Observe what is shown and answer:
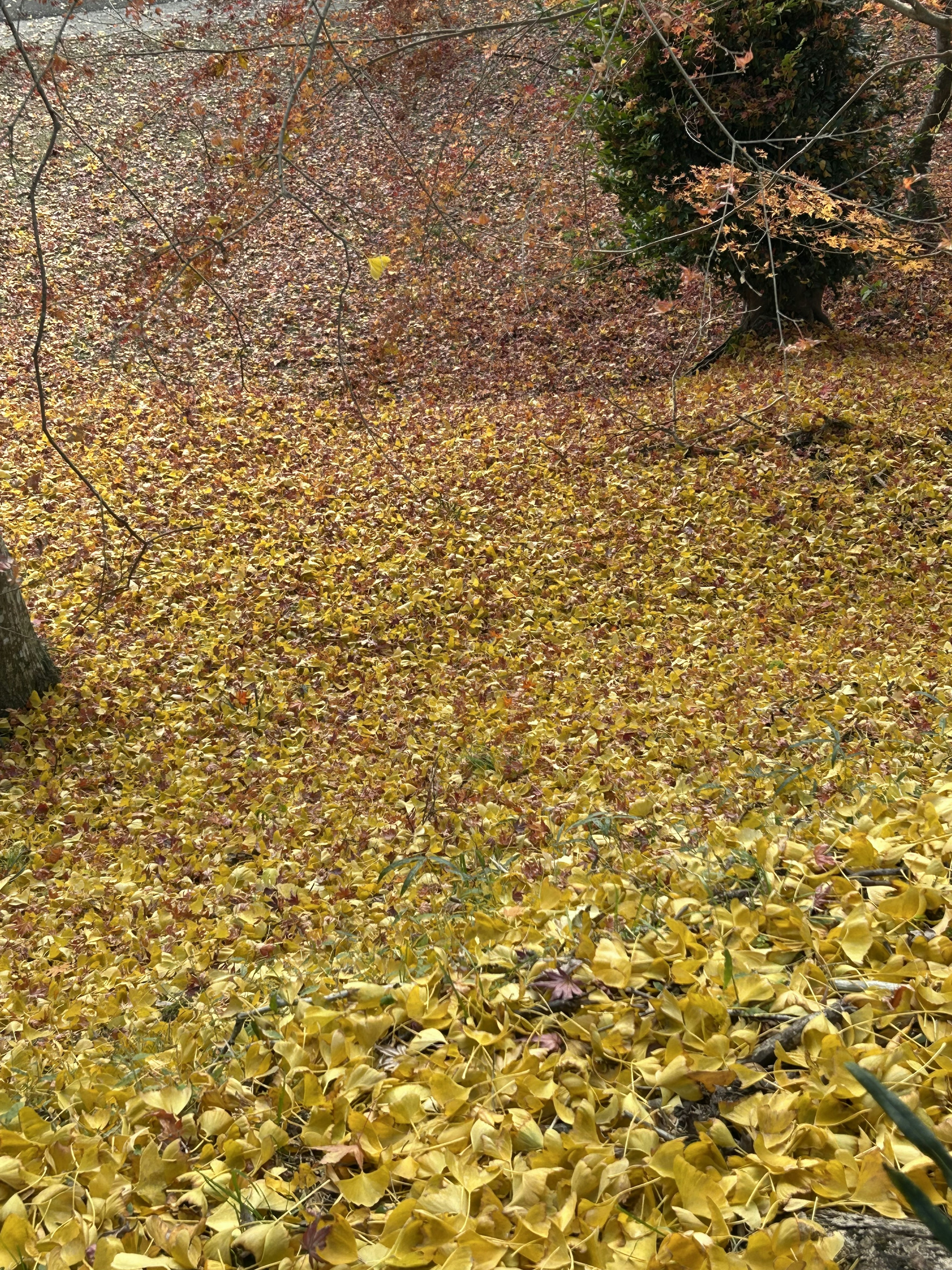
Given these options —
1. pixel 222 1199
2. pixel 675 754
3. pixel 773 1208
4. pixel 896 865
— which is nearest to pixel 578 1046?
pixel 773 1208

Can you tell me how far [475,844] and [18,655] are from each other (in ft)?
11.4

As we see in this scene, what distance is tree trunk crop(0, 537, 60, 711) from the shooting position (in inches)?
217

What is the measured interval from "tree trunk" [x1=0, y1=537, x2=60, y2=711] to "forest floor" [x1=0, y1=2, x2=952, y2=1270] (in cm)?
14

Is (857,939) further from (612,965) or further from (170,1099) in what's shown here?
(170,1099)

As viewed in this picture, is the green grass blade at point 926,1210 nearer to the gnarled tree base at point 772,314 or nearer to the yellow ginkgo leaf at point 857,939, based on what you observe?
the yellow ginkgo leaf at point 857,939

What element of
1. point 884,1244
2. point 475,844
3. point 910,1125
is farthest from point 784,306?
point 910,1125

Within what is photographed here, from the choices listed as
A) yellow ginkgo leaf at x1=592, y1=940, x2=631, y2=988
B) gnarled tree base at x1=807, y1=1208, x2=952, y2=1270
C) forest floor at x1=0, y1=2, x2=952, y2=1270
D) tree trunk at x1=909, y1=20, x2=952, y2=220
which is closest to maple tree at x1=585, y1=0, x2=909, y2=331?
tree trunk at x1=909, y1=20, x2=952, y2=220

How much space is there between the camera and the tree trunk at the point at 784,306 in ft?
31.3

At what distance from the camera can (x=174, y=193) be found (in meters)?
15.2

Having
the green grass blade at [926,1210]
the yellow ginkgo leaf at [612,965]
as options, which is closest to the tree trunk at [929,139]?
the yellow ginkgo leaf at [612,965]

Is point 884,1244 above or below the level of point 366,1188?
below

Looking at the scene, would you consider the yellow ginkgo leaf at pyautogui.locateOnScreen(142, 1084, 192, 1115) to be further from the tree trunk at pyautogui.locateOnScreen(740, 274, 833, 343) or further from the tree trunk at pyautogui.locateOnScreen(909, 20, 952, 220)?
the tree trunk at pyautogui.locateOnScreen(909, 20, 952, 220)

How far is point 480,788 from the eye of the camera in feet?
14.8

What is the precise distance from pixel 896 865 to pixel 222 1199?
1646 mm
